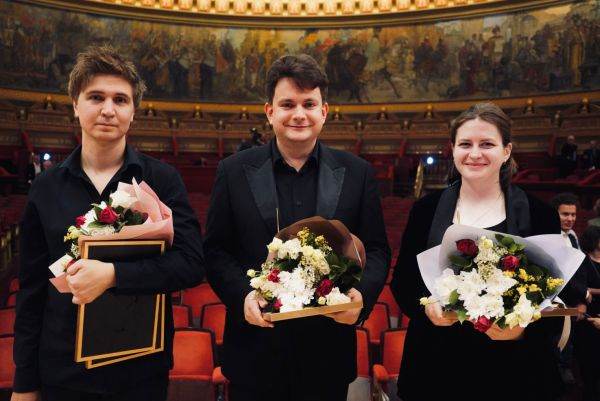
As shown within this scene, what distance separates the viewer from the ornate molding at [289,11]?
20.2 meters

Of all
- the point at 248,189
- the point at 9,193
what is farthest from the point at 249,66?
the point at 248,189

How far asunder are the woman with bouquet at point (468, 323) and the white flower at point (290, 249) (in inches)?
22.9

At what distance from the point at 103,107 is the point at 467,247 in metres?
1.46

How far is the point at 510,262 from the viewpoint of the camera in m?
1.96

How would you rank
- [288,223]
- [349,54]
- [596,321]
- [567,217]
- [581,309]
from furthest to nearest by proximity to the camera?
[349,54] < [567,217] < [596,321] < [581,309] < [288,223]

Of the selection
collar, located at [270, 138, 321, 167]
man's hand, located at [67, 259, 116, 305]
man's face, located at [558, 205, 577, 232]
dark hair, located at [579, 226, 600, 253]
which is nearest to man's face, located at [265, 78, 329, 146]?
collar, located at [270, 138, 321, 167]

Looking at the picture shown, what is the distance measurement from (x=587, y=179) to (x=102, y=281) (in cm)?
1183

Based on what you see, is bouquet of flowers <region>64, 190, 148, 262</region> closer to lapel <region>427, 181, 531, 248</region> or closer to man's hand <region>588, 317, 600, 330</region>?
lapel <region>427, 181, 531, 248</region>

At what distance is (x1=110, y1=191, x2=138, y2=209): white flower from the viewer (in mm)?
2006

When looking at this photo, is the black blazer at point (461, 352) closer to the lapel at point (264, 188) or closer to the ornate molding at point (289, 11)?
the lapel at point (264, 188)

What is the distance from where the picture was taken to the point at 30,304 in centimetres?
218

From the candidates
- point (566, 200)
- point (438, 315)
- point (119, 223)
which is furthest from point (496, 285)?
point (566, 200)

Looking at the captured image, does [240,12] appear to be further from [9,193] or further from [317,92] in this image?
[317,92]

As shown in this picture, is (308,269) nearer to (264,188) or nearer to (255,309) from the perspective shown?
(255,309)
